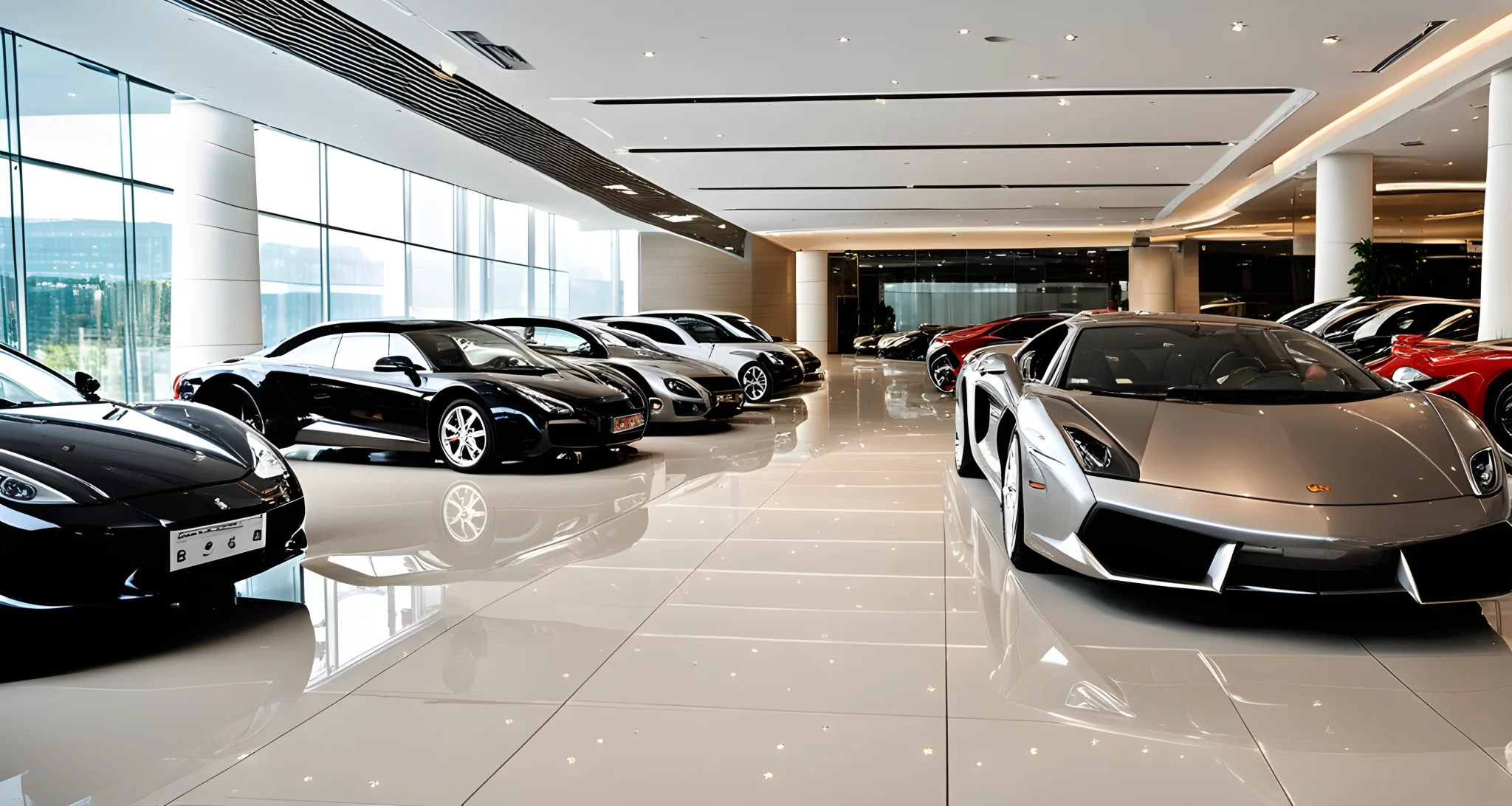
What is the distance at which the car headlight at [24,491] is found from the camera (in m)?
2.97

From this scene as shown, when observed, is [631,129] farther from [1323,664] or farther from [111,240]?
[1323,664]

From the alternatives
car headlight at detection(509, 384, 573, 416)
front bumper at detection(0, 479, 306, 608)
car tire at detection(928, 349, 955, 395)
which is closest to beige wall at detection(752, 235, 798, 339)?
car tire at detection(928, 349, 955, 395)

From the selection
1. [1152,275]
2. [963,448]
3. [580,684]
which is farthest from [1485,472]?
[1152,275]

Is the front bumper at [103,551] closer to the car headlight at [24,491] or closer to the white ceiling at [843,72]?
the car headlight at [24,491]

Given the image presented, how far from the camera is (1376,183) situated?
1759cm

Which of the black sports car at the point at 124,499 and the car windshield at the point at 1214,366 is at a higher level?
the car windshield at the point at 1214,366

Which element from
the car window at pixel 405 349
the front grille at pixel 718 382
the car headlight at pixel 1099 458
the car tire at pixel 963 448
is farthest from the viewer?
the front grille at pixel 718 382

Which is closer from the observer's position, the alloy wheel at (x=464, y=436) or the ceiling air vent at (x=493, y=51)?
the alloy wheel at (x=464, y=436)

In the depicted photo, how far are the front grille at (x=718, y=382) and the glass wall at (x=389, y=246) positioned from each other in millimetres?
4127

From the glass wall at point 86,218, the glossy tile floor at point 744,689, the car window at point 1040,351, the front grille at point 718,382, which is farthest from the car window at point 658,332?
the glossy tile floor at point 744,689

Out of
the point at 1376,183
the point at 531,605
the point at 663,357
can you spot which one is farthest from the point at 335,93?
the point at 1376,183

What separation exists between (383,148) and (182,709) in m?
14.7

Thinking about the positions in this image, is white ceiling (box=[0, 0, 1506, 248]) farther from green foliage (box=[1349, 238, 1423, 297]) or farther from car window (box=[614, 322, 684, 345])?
car window (box=[614, 322, 684, 345])

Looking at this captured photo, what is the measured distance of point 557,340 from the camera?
34.8 feet
